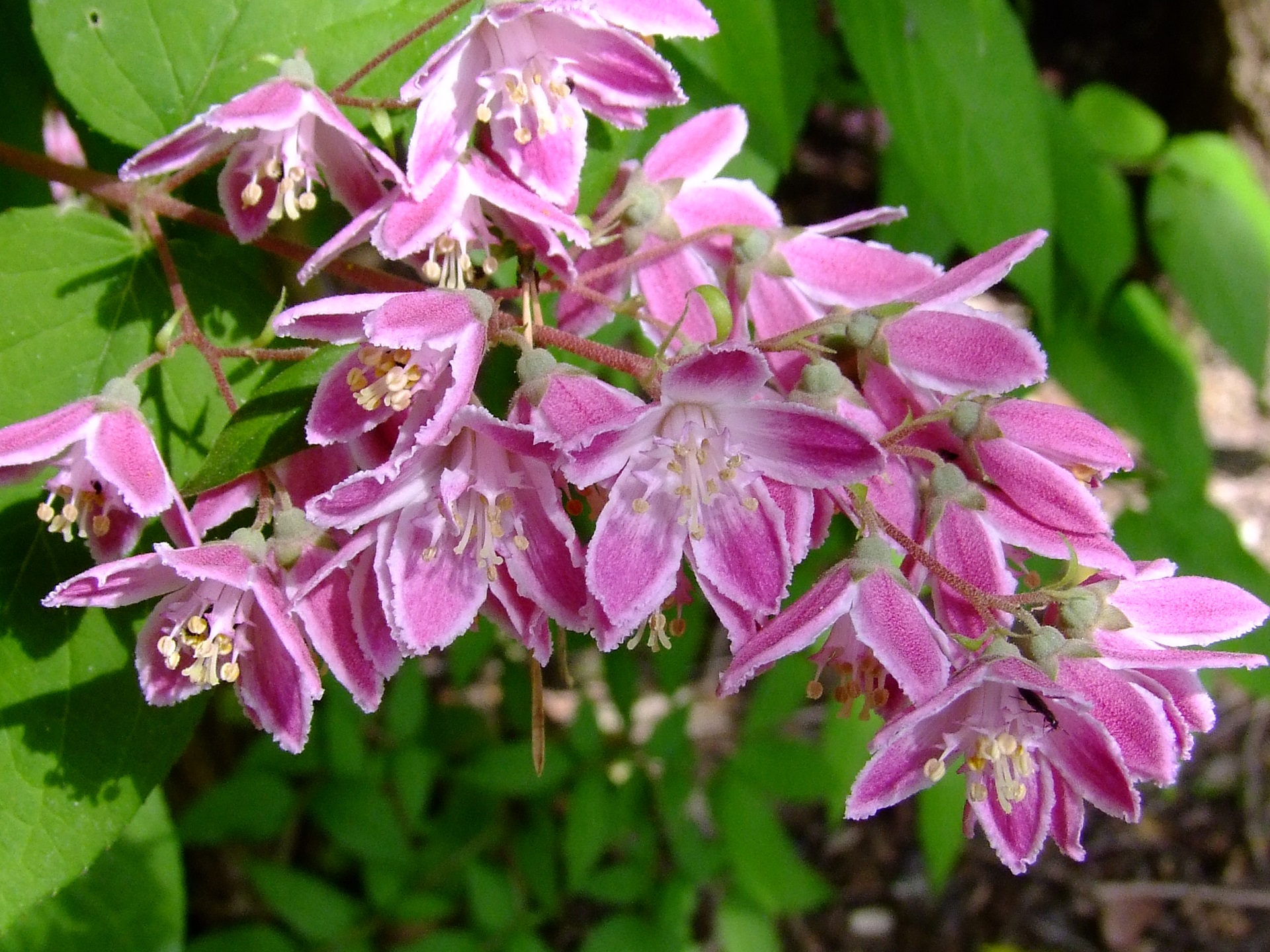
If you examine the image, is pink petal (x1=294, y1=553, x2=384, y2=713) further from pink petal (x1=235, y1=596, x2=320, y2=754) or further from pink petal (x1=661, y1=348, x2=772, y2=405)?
pink petal (x1=661, y1=348, x2=772, y2=405)

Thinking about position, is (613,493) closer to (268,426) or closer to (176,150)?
(268,426)

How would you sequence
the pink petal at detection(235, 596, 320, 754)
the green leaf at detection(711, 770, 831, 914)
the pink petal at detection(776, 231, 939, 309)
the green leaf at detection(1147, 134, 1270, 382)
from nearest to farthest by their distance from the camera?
the pink petal at detection(235, 596, 320, 754) → the pink petal at detection(776, 231, 939, 309) → the green leaf at detection(711, 770, 831, 914) → the green leaf at detection(1147, 134, 1270, 382)

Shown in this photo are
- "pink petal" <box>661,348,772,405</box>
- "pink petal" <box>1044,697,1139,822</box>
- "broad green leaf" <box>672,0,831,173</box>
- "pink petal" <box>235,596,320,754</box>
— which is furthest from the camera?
"broad green leaf" <box>672,0,831,173</box>

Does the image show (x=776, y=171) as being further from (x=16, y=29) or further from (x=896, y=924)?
(x=896, y=924)

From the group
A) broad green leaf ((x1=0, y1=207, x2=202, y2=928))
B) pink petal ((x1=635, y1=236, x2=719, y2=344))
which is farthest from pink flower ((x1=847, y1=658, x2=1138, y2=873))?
broad green leaf ((x1=0, y1=207, x2=202, y2=928))

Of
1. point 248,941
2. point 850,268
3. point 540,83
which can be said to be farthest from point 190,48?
point 248,941

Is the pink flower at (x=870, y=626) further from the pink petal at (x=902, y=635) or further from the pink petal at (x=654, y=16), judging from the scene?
the pink petal at (x=654, y=16)
